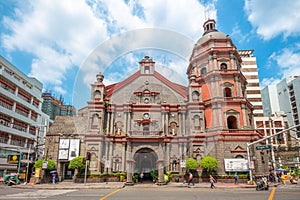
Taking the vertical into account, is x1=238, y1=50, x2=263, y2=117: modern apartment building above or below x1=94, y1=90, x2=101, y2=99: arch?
above

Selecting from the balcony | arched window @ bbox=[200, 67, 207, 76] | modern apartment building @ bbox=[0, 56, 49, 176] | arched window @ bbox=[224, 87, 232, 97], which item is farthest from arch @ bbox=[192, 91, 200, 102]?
modern apartment building @ bbox=[0, 56, 49, 176]

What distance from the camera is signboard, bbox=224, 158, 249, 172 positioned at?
88.8ft

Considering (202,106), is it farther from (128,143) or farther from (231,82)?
(128,143)

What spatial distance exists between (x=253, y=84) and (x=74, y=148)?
55965 mm

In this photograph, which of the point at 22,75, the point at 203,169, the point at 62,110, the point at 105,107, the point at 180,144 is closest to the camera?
the point at 203,169

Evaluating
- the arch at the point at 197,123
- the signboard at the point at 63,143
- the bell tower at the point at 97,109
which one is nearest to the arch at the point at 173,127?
the arch at the point at 197,123

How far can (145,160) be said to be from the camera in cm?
3512

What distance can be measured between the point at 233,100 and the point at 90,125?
21484 mm

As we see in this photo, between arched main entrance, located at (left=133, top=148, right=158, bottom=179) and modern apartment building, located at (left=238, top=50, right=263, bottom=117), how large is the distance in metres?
41.4

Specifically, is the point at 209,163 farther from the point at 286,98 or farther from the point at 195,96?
the point at 286,98

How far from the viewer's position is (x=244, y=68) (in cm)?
6738

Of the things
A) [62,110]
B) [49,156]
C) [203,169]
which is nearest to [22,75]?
[49,156]

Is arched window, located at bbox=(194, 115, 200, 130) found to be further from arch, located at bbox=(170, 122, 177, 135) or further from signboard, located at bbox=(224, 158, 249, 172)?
signboard, located at bbox=(224, 158, 249, 172)

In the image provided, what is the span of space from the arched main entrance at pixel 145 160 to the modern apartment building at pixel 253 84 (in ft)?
136
